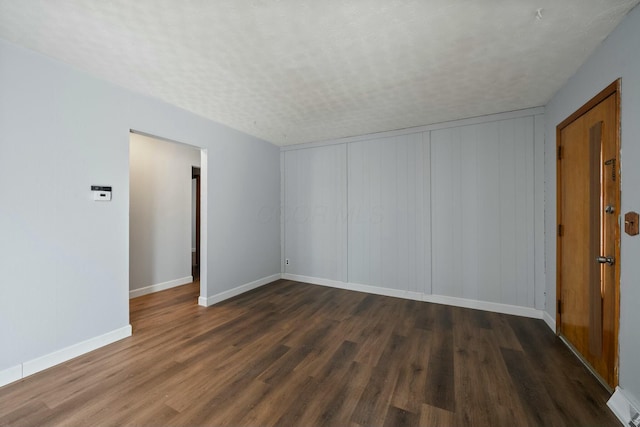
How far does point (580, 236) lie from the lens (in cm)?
234

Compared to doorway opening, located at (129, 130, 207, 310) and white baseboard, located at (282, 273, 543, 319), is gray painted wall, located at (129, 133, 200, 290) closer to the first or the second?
doorway opening, located at (129, 130, 207, 310)

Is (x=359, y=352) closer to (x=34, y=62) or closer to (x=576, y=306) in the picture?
(x=576, y=306)

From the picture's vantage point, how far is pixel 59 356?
2.21 m

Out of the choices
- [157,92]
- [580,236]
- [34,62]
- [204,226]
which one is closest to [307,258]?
[204,226]

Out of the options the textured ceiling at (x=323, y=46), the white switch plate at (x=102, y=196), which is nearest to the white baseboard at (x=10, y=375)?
the white switch plate at (x=102, y=196)

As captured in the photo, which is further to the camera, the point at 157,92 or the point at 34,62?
the point at 157,92

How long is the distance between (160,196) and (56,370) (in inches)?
113

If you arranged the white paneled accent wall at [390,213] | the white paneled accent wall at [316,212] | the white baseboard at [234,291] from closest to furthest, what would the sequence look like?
1. the white baseboard at [234,291]
2. the white paneled accent wall at [390,213]
3. the white paneled accent wall at [316,212]

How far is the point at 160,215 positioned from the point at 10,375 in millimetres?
2784

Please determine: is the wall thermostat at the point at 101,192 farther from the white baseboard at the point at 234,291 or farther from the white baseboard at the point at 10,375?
the white baseboard at the point at 234,291

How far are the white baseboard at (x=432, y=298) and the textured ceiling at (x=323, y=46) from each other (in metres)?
2.59

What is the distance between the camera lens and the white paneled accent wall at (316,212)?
457 centimetres

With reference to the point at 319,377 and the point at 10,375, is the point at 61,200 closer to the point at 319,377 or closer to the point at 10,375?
the point at 10,375

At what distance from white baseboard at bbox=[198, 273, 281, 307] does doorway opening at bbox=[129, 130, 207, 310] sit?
14cm
